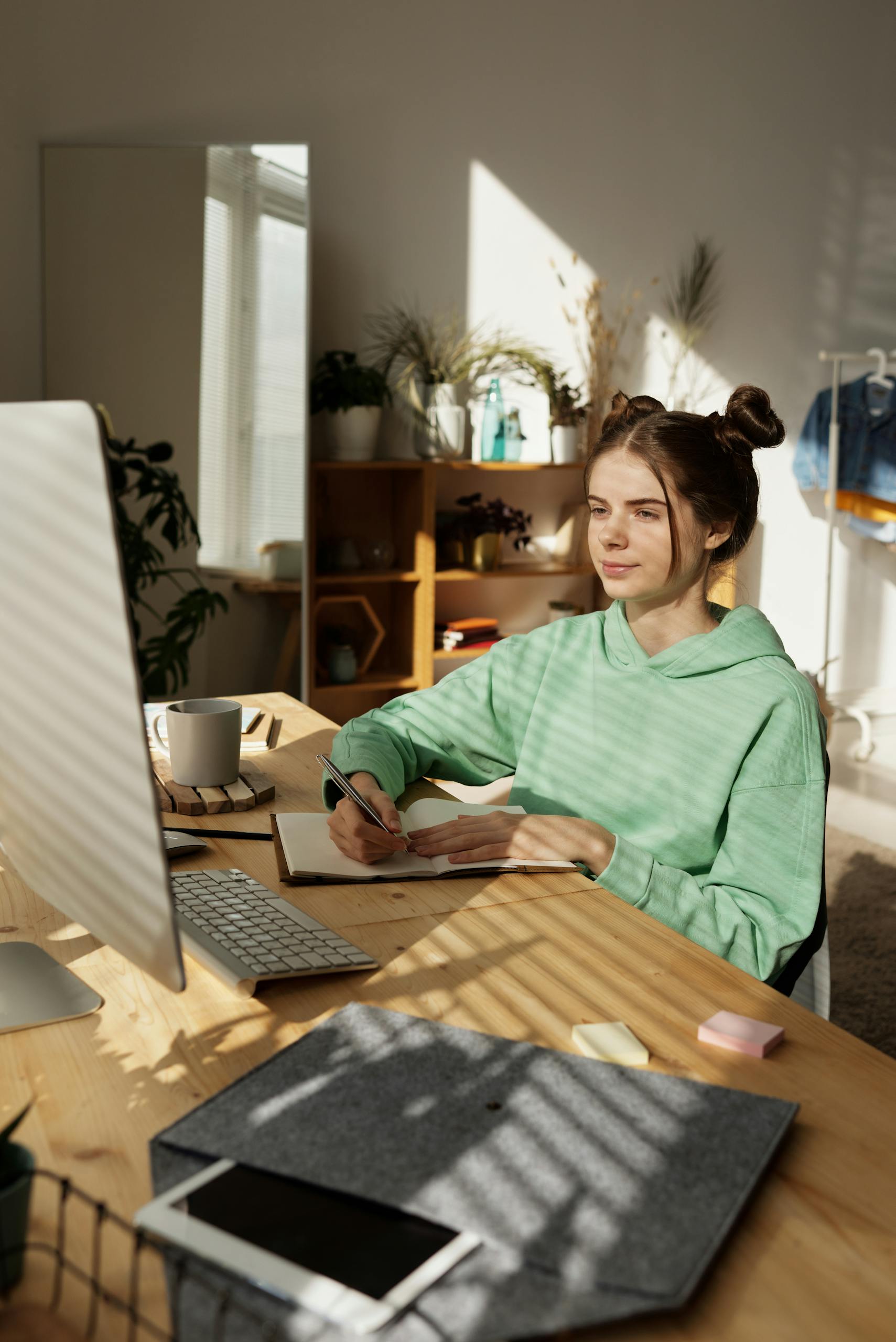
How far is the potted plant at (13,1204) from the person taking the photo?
21.1 inches

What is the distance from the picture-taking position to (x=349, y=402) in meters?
3.81

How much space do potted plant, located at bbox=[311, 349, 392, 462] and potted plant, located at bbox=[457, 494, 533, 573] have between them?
1.54 ft

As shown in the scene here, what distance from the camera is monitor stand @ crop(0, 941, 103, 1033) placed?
0.84 m

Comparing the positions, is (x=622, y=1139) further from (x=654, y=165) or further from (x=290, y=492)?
(x=654, y=165)

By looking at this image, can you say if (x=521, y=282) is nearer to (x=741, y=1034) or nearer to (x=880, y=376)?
(x=880, y=376)

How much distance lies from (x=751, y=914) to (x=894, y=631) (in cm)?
456

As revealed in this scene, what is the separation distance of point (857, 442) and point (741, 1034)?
424cm

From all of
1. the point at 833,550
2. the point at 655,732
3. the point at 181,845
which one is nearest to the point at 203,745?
the point at 181,845

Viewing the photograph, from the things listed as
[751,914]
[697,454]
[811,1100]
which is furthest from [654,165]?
[811,1100]

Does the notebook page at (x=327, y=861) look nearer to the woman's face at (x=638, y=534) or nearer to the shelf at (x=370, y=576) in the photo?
the woman's face at (x=638, y=534)

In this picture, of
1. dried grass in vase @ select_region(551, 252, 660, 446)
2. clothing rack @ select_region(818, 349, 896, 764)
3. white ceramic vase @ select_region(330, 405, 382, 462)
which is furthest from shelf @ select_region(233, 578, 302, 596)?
clothing rack @ select_region(818, 349, 896, 764)

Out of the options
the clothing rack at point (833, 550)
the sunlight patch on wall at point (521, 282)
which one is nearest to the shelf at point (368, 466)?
the sunlight patch on wall at point (521, 282)

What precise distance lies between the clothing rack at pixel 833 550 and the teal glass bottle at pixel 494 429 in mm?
1334

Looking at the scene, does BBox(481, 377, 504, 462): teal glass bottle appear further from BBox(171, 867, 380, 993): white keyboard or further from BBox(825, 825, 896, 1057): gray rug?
BBox(171, 867, 380, 993): white keyboard
